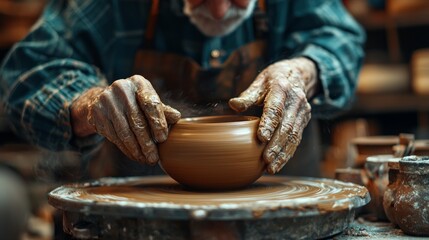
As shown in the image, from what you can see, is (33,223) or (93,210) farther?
(33,223)

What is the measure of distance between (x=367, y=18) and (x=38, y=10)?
235 centimetres

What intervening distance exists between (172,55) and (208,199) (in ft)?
3.67

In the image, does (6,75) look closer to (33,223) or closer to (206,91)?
(206,91)

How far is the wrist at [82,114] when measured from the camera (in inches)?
73.8

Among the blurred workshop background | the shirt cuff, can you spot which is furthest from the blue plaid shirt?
the blurred workshop background

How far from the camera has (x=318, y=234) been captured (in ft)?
4.47

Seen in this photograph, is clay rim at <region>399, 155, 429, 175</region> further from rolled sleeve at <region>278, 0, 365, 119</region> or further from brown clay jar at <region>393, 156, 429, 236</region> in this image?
rolled sleeve at <region>278, 0, 365, 119</region>

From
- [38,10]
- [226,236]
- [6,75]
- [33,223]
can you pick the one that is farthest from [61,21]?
[38,10]

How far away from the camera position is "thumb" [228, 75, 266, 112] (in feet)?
5.31

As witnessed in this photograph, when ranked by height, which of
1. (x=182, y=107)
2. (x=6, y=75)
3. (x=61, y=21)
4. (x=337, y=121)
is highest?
(x=61, y=21)

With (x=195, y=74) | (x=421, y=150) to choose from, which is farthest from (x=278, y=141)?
(x=195, y=74)

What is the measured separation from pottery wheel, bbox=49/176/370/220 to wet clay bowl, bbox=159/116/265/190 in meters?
0.04

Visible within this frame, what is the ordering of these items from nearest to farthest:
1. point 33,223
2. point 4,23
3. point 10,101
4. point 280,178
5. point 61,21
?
point 280,178
point 10,101
point 61,21
point 33,223
point 4,23

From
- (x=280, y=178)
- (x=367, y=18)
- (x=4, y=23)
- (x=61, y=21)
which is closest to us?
(x=280, y=178)
